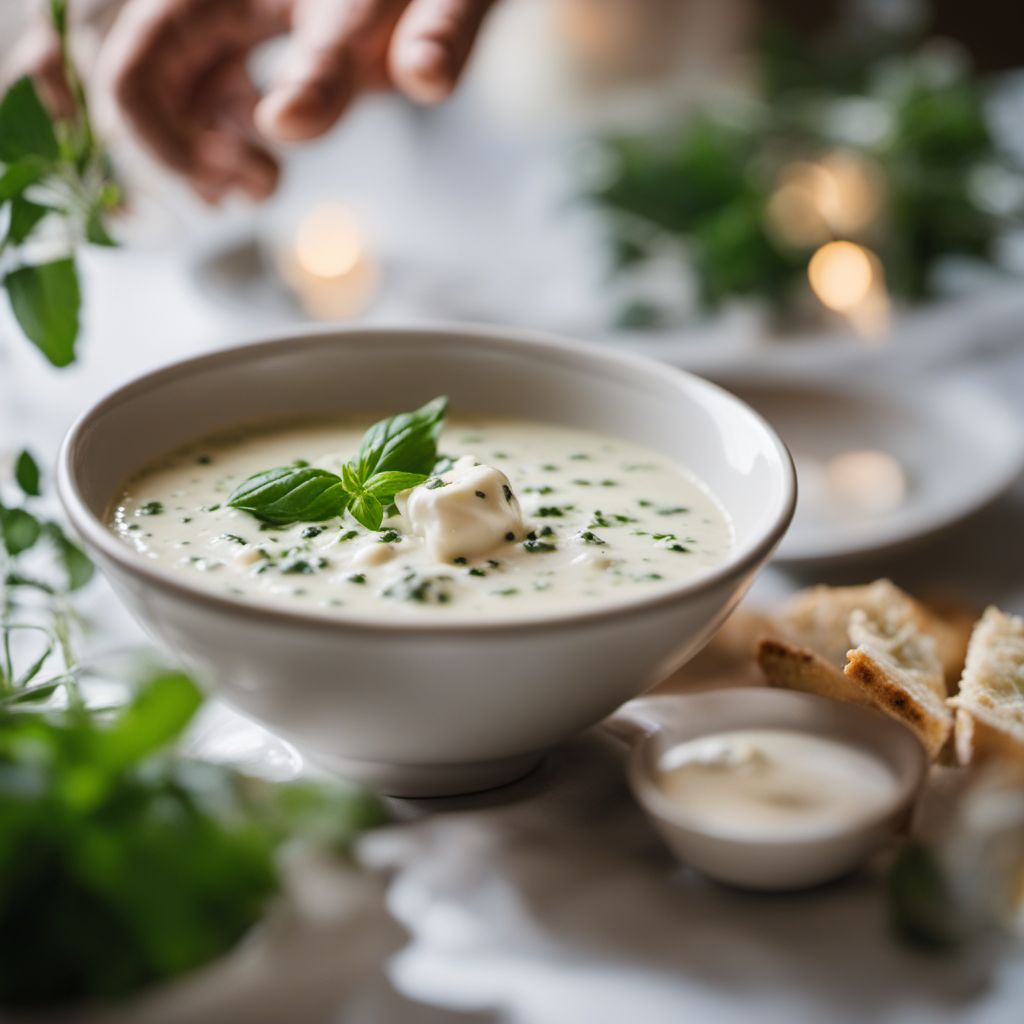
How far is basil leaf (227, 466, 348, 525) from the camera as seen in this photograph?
1319mm

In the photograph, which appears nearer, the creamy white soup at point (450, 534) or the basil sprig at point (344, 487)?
the creamy white soup at point (450, 534)

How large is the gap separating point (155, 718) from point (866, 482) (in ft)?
4.67

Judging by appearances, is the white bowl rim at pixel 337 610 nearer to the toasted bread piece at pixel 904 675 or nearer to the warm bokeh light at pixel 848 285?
the toasted bread piece at pixel 904 675

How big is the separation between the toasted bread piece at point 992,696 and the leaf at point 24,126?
1.14 meters

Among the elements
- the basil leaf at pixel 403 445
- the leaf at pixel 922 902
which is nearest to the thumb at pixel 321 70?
the basil leaf at pixel 403 445

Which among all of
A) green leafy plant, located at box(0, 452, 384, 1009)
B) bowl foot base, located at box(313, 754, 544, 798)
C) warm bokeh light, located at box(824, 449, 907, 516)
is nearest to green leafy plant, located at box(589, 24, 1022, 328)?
warm bokeh light, located at box(824, 449, 907, 516)

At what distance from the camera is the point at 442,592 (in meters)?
1.19

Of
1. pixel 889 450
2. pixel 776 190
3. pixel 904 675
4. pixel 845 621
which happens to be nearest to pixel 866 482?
pixel 889 450

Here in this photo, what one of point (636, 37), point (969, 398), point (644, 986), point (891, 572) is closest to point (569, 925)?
point (644, 986)

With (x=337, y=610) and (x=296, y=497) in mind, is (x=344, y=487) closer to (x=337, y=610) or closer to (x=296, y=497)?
(x=296, y=497)

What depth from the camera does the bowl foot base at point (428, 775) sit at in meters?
1.17

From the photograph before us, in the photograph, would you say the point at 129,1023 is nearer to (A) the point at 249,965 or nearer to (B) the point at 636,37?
(A) the point at 249,965

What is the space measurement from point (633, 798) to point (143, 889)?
49 cm

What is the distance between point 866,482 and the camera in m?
2.05
